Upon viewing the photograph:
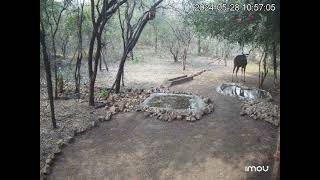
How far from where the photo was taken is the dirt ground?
12.6 feet

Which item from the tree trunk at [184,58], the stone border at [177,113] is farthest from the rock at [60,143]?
the tree trunk at [184,58]

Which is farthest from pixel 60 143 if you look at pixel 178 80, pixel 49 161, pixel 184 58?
pixel 184 58

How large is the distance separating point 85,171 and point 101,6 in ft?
7.75

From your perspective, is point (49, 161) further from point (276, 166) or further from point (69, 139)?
point (276, 166)

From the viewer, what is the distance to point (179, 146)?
159 inches

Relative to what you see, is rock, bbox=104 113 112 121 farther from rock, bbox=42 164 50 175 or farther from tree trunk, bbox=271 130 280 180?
tree trunk, bbox=271 130 280 180

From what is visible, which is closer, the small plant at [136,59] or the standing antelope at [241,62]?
the standing antelope at [241,62]

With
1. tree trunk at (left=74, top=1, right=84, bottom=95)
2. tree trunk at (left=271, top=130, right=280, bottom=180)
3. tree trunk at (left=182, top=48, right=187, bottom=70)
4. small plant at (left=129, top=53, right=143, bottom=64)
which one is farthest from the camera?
tree trunk at (left=74, top=1, right=84, bottom=95)

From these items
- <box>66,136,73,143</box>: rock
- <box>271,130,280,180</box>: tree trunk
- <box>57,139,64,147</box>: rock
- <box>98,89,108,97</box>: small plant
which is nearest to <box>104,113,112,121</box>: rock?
<box>98,89,108,97</box>: small plant

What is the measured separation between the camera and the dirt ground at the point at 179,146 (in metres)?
3.84

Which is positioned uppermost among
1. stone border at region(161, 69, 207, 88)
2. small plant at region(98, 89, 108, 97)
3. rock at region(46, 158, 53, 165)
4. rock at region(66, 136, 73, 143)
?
stone border at region(161, 69, 207, 88)

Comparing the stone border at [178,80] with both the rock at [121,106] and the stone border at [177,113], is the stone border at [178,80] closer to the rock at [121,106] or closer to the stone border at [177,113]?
the stone border at [177,113]
